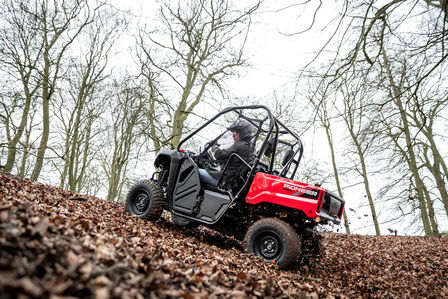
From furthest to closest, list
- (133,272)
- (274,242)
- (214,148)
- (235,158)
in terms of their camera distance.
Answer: (214,148) → (235,158) → (274,242) → (133,272)

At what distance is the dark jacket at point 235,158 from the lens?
4797 mm

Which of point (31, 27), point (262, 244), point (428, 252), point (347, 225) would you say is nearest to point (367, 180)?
point (347, 225)

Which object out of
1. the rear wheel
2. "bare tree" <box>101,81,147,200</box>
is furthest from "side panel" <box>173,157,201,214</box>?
"bare tree" <box>101,81,147,200</box>

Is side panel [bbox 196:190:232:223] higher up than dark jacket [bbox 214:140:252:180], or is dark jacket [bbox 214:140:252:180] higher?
dark jacket [bbox 214:140:252:180]

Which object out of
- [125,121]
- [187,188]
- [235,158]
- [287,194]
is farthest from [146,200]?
[125,121]

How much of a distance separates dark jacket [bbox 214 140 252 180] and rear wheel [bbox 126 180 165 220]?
142 centimetres

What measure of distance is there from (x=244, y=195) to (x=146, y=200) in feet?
6.67

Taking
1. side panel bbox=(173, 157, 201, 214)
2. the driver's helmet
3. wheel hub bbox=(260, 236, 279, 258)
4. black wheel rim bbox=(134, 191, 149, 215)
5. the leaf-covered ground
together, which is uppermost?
the driver's helmet

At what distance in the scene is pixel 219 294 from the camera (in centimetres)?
216

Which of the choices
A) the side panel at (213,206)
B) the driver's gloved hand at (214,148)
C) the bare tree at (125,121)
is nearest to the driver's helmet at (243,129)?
the driver's gloved hand at (214,148)

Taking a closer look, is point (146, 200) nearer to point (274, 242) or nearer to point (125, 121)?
point (274, 242)

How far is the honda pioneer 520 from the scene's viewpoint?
170 inches

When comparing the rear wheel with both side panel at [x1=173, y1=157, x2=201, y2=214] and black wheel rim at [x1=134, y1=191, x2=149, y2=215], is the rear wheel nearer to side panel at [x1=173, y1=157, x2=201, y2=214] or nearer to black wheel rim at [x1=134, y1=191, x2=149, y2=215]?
black wheel rim at [x1=134, y1=191, x2=149, y2=215]

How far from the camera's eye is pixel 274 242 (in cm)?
→ 436
